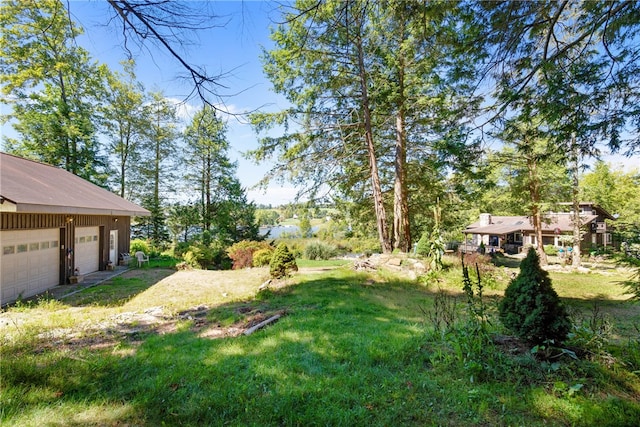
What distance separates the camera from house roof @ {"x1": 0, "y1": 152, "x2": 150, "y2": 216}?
635 centimetres

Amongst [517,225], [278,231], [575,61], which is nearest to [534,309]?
[575,61]

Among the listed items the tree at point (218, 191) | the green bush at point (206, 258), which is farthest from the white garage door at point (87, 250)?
the tree at point (218, 191)

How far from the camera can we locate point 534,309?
314 centimetres

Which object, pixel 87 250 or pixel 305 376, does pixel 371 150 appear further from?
pixel 87 250

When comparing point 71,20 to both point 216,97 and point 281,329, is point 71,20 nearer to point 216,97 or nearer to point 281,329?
point 216,97

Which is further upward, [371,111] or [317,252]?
[371,111]

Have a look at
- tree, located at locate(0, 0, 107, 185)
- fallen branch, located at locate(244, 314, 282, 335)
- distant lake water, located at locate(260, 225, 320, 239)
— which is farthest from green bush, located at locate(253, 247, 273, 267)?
tree, located at locate(0, 0, 107, 185)

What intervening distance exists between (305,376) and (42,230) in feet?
32.4

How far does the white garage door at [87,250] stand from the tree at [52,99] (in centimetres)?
748

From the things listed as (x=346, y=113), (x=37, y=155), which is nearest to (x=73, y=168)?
(x=37, y=155)

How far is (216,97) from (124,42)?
2.71ft

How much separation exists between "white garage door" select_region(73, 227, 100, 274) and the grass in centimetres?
617

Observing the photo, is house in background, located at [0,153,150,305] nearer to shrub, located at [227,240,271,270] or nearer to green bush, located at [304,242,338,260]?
shrub, located at [227,240,271,270]

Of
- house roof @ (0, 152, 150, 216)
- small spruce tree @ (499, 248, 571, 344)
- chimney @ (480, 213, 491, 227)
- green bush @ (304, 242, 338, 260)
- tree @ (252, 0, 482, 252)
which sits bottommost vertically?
green bush @ (304, 242, 338, 260)
